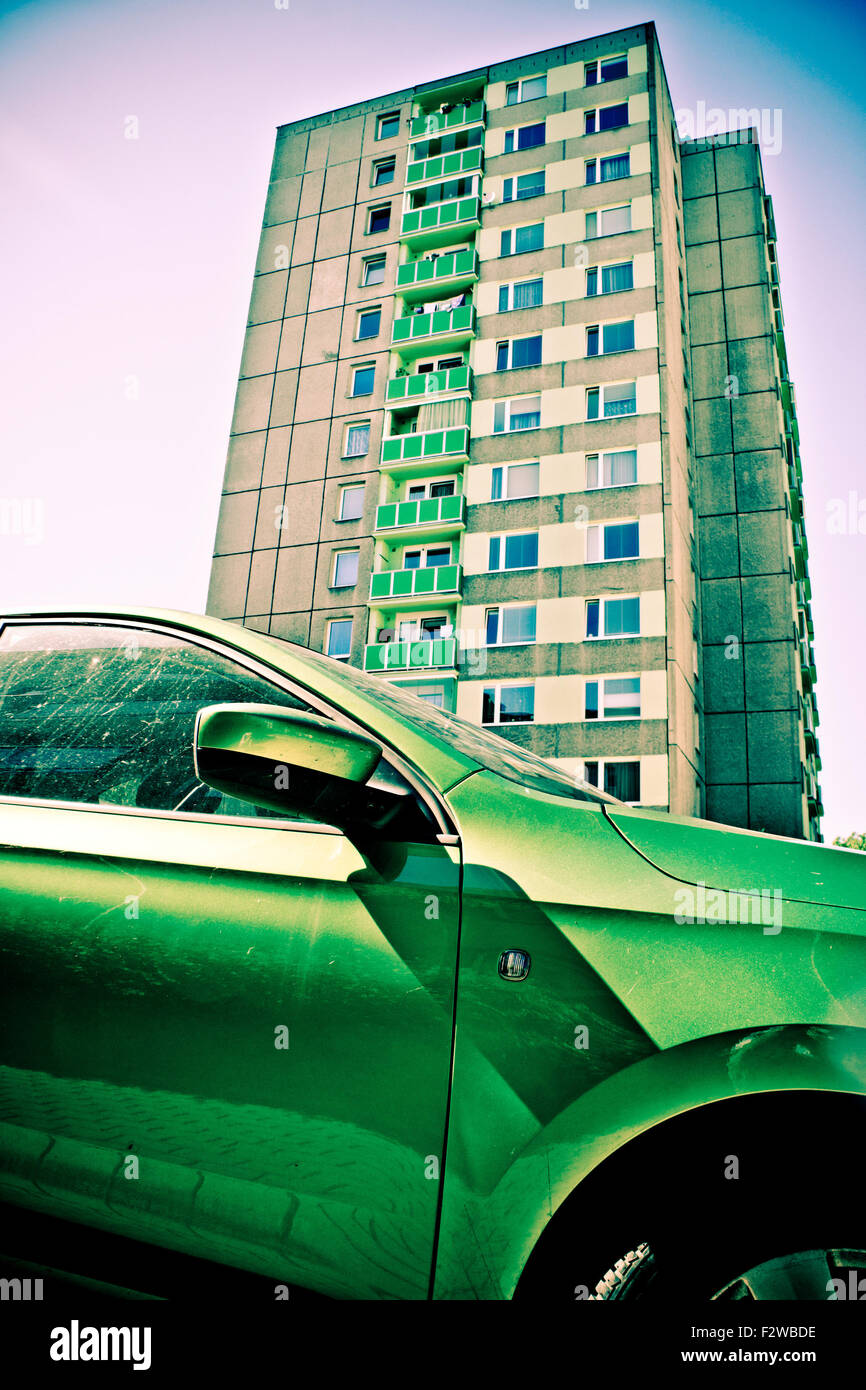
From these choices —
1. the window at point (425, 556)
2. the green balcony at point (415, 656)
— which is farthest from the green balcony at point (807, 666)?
the green balcony at point (415, 656)

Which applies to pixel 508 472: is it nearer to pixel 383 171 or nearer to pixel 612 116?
pixel 612 116

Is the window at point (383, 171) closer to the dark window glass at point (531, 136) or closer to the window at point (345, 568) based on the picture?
the dark window glass at point (531, 136)

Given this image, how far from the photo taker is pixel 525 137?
87.4ft

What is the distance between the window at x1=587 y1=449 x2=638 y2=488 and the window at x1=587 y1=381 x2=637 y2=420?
1.16m

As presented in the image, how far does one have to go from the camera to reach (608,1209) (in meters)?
1.25

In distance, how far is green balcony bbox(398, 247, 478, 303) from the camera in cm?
2602

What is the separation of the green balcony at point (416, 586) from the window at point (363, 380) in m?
6.64

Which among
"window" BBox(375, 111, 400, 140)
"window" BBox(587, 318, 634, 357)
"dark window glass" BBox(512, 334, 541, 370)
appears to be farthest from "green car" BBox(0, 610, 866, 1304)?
"window" BBox(375, 111, 400, 140)

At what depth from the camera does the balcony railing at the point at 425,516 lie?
2366cm

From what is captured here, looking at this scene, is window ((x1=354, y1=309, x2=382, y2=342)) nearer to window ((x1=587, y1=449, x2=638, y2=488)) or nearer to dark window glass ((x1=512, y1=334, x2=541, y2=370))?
dark window glass ((x1=512, y1=334, x2=541, y2=370))

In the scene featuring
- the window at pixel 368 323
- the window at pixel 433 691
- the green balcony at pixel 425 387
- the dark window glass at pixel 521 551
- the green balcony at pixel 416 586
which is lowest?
the window at pixel 433 691

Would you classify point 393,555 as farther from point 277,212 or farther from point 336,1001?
point 336,1001

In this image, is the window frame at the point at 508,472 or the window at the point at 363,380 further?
the window at the point at 363,380
